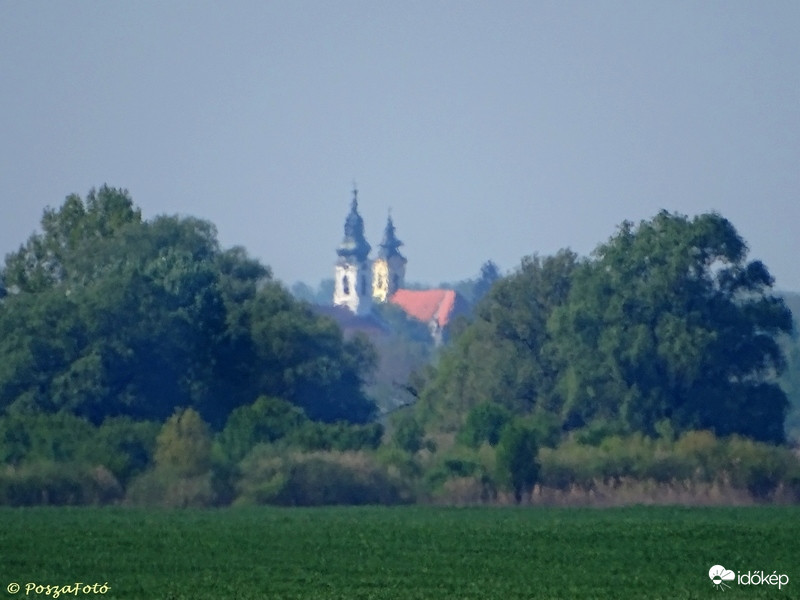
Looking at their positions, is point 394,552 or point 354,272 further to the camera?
point 354,272

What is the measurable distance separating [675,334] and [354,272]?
13619 cm

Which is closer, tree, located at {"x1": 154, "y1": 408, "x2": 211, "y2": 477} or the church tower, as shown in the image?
tree, located at {"x1": 154, "y1": 408, "x2": 211, "y2": 477}

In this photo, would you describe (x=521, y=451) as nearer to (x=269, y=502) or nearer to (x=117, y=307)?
(x=269, y=502)

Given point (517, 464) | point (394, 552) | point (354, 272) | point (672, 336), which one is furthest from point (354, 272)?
point (394, 552)

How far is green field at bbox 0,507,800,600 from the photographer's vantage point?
25.5 meters

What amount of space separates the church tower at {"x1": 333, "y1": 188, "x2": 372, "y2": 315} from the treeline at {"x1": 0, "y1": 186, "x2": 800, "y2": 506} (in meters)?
116

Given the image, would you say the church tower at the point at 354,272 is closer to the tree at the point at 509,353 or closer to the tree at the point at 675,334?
the tree at the point at 509,353

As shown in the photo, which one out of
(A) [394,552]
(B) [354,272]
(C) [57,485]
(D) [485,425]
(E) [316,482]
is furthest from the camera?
(B) [354,272]

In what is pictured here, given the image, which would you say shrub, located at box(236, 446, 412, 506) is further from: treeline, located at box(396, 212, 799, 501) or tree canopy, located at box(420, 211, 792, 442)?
tree canopy, located at box(420, 211, 792, 442)

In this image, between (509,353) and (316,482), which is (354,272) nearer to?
(509,353)

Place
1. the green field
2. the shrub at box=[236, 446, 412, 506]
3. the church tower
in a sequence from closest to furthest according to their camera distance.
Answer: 1. the green field
2. the shrub at box=[236, 446, 412, 506]
3. the church tower

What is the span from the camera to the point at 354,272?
637 feet

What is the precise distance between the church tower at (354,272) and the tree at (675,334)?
426 ft

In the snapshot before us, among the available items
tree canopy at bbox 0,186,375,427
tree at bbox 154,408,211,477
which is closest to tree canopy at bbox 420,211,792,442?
tree canopy at bbox 0,186,375,427
